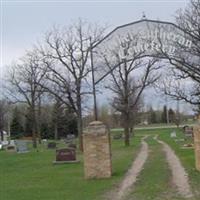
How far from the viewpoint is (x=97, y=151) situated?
1956 cm

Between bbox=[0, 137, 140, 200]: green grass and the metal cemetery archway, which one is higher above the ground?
the metal cemetery archway

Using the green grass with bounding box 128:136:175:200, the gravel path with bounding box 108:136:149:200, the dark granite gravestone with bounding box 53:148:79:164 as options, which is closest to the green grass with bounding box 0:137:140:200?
the gravel path with bounding box 108:136:149:200

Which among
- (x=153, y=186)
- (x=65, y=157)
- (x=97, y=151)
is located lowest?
(x=153, y=186)

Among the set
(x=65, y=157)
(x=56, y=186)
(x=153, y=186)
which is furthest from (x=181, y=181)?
(x=65, y=157)

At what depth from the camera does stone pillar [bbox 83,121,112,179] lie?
63.9ft

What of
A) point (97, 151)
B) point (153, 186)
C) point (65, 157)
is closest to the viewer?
point (153, 186)

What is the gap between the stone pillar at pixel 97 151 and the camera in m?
19.5

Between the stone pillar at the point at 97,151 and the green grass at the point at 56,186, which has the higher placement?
the stone pillar at the point at 97,151

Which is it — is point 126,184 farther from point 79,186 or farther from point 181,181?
point 181,181

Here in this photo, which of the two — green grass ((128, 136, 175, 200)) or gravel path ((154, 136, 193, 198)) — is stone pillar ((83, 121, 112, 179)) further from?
gravel path ((154, 136, 193, 198))

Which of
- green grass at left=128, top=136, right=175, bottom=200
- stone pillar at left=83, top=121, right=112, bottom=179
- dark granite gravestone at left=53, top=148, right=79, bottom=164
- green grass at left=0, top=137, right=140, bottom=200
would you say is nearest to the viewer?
green grass at left=128, top=136, right=175, bottom=200

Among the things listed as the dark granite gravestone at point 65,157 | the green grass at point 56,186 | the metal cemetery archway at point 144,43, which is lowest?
the green grass at point 56,186

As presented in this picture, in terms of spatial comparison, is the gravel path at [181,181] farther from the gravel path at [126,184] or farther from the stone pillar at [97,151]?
the stone pillar at [97,151]

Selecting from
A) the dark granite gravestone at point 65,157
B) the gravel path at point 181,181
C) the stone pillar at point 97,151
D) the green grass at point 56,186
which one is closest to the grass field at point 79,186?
the green grass at point 56,186
